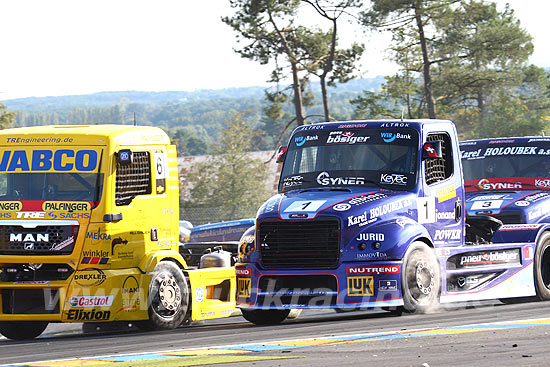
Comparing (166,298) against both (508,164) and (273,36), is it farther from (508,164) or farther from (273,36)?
(273,36)

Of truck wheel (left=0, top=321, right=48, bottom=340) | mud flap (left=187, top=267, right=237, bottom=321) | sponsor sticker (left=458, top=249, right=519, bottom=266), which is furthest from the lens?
mud flap (left=187, top=267, right=237, bottom=321)

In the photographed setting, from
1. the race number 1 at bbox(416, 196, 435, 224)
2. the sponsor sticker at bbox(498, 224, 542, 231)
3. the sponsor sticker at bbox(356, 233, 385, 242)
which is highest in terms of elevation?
the race number 1 at bbox(416, 196, 435, 224)

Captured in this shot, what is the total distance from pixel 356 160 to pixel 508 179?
423 cm

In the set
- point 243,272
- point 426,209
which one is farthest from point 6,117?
point 426,209

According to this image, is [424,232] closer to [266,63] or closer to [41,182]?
[41,182]

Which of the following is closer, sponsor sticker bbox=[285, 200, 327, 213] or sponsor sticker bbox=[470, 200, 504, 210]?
sponsor sticker bbox=[285, 200, 327, 213]

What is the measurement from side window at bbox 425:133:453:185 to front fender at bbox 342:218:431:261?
1268mm

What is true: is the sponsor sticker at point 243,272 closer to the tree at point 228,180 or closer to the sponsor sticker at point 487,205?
the sponsor sticker at point 487,205

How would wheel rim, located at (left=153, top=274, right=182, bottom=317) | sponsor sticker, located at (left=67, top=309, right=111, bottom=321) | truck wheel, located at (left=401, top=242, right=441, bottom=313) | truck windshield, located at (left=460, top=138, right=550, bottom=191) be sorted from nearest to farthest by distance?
truck wheel, located at (left=401, top=242, right=441, bottom=313) → sponsor sticker, located at (left=67, top=309, right=111, bottom=321) → wheel rim, located at (left=153, top=274, right=182, bottom=317) → truck windshield, located at (left=460, top=138, right=550, bottom=191)

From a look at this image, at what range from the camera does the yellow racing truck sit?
1190cm

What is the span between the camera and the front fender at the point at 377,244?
11.2 meters

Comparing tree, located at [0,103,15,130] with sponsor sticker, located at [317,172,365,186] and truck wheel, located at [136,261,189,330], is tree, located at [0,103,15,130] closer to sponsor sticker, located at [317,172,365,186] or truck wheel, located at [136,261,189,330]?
truck wheel, located at [136,261,189,330]

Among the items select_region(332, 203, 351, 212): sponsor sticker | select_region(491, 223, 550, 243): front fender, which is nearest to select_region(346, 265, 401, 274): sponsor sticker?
select_region(332, 203, 351, 212): sponsor sticker

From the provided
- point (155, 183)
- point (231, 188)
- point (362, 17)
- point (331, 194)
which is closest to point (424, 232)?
point (331, 194)
